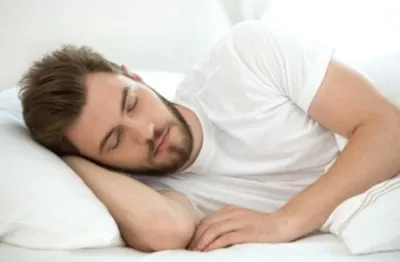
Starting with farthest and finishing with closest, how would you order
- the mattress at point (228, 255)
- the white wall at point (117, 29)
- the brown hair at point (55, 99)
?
1. the white wall at point (117, 29)
2. the brown hair at point (55, 99)
3. the mattress at point (228, 255)

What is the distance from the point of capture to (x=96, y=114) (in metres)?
1.21

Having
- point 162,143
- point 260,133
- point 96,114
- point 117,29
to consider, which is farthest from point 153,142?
point 117,29

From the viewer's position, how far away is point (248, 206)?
125 cm

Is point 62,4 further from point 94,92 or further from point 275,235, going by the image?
point 275,235

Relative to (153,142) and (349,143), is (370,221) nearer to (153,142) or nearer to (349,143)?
(349,143)

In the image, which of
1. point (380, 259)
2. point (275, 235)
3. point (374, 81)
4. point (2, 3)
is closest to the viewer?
point (380, 259)

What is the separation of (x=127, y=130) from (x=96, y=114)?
0.23ft

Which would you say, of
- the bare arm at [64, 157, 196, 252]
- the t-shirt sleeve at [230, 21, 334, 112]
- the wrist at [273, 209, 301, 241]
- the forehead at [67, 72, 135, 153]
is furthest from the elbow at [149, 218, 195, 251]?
the t-shirt sleeve at [230, 21, 334, 112]

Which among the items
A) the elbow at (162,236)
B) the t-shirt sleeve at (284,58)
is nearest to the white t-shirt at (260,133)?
the t-shirt sleeve at (284,58)

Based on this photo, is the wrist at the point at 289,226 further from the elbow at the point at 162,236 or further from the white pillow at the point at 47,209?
the white pillow at the point at 47,209

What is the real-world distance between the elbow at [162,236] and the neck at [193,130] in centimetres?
25

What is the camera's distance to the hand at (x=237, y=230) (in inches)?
41.0

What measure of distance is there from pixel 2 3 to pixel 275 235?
1.06m

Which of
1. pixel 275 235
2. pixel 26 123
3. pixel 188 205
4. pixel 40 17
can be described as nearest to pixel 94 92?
pixel 26 123
